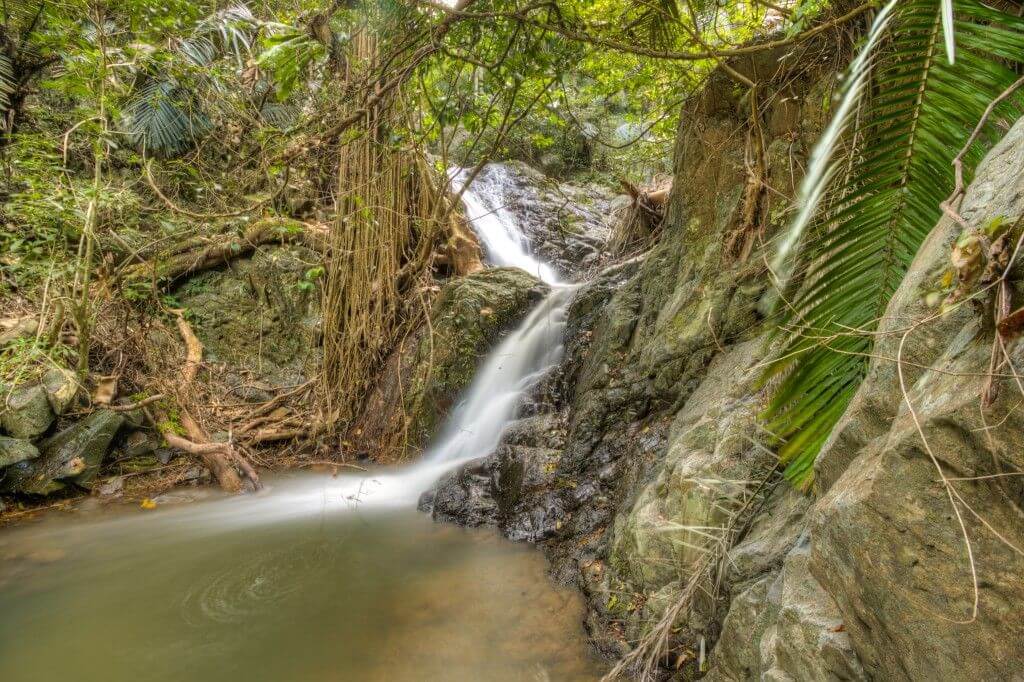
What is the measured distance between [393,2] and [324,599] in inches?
121

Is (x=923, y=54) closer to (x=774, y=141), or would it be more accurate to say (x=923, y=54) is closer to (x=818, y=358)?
(x=818, y=358)

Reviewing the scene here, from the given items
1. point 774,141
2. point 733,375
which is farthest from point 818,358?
point 774,141

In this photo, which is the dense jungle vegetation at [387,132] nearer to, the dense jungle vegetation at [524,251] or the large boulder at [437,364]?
the dense jungle vegetation at [524,251]

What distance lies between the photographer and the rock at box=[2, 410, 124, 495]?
4.00 m

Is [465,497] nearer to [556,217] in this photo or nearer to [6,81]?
[556,217]

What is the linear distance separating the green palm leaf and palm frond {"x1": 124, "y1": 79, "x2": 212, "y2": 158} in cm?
665

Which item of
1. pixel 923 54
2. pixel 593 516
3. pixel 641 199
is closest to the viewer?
pixel 923 54

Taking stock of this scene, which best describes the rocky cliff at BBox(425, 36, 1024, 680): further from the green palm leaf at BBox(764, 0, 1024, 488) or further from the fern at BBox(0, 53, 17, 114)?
the fern at BBox(0, 53, 17, 114)

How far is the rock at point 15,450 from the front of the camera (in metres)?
3.88

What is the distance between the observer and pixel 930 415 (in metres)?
0.89

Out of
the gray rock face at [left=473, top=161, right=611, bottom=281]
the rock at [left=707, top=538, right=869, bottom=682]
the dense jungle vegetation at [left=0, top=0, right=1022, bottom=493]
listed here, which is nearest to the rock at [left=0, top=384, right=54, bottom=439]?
the dense jungle vegetation at [left=0, top=0, right=1022, bottom=493]

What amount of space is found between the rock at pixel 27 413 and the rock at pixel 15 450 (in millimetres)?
72

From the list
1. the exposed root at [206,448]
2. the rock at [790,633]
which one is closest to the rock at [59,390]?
the exposed root at [206,448]

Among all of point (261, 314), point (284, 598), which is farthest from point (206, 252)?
point (284, 598)
